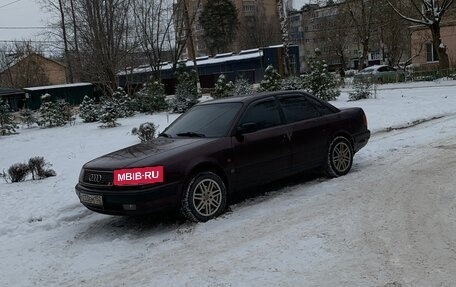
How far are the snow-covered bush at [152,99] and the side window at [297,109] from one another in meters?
17.1

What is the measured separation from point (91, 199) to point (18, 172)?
410 cm

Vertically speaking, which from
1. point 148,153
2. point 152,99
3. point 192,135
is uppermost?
point 152,99

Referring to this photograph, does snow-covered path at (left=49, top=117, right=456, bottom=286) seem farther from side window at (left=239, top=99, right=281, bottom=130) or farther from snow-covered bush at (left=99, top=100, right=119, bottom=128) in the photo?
snow-covered bush at (left=99, top=100, right=119, bottom=128)

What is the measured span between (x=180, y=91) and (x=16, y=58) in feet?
164

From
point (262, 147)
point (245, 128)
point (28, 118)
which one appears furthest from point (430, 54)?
point (245, 128)

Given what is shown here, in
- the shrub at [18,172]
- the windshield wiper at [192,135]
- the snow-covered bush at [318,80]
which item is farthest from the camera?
the snow-covered bush at [318,80]

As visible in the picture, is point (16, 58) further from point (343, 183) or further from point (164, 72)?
point (343, 183)

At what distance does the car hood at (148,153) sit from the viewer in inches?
246

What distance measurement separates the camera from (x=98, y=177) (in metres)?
6.41

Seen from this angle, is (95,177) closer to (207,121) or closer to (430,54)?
(207,121)

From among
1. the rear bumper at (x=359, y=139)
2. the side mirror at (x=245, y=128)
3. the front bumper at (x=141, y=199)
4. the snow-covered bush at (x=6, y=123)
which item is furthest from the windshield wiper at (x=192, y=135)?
the snow-covered bush at (x=6, y=123)

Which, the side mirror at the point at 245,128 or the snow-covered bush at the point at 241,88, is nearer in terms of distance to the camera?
the side mirror at the point at 245,128

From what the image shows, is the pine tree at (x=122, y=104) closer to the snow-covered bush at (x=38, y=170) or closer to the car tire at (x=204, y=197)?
the snow-covered bush at (x=38, y=170)

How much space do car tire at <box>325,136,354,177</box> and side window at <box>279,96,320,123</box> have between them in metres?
0.59
